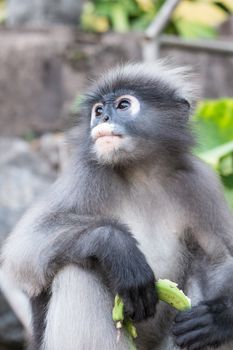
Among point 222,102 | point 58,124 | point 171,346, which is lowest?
point 171,346

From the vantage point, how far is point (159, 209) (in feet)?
15.2

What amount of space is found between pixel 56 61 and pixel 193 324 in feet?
22.7

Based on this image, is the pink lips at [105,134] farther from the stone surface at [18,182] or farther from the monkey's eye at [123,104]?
the stone surface at [18,182]

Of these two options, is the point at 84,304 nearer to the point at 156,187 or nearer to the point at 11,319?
the point at 156,187

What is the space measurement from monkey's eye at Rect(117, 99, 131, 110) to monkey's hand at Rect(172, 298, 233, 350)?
111cm

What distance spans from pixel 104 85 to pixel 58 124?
591 centimetres

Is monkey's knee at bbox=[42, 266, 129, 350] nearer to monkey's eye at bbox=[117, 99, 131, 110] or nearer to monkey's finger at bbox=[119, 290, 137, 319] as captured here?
monkey's finger at bbox=[119, 290, 137, 319]

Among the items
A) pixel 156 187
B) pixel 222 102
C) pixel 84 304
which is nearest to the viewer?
pixel 84 304

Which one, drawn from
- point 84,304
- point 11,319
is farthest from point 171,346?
point 11,319

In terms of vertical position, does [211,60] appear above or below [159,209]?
above

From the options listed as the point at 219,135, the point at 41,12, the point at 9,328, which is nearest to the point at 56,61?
the point at 41,12

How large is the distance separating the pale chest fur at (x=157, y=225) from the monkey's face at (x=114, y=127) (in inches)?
10.1

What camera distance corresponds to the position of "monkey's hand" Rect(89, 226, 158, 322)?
4.05 metres

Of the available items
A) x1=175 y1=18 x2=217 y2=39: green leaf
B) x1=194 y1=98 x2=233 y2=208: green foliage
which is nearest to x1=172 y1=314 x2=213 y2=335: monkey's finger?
x1=194 y1=98 x2=233 y2=208: green foliage
